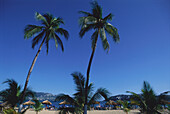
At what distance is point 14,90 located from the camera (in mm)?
10820

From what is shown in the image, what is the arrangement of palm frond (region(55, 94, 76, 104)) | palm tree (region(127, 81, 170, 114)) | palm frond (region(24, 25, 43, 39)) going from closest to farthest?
palm tree (region(127, 81, 170, 114)) → palm frond (region(55, 94, 76, 104)) → palm frond (region(24, 25, 43, 39))

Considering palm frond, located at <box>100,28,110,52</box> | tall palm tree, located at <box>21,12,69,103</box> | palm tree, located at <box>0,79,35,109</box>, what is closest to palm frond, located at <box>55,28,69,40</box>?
tall palm tree, located at <box>21,12,69,103</box>

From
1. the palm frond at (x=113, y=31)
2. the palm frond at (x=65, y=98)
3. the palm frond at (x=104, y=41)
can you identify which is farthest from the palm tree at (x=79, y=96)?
the palm frond at (x=113, y=31)

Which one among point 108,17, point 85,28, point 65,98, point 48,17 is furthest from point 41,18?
point 65,98

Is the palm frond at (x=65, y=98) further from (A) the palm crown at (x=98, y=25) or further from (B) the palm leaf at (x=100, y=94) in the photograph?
(A) the palm crown at (x=98, y=25)

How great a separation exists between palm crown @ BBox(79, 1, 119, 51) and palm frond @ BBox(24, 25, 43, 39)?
4734mm

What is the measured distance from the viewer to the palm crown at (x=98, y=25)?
10.8 m

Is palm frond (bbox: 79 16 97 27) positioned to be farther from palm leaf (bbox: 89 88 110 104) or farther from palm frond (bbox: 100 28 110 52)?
palm leaf (bbox: 89 88 110 104)

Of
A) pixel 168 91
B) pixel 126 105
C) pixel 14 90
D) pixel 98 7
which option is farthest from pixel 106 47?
pixel 126 105

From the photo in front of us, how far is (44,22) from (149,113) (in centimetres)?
1262

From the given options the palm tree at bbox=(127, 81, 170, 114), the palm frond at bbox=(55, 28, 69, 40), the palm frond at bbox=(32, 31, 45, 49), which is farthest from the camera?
the palm frond at bbox=(55, 28, 69, 40)

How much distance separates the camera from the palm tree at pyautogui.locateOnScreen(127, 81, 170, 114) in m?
8.62

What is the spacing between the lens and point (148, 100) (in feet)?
29.5

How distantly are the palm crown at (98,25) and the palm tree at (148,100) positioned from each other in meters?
4.69
